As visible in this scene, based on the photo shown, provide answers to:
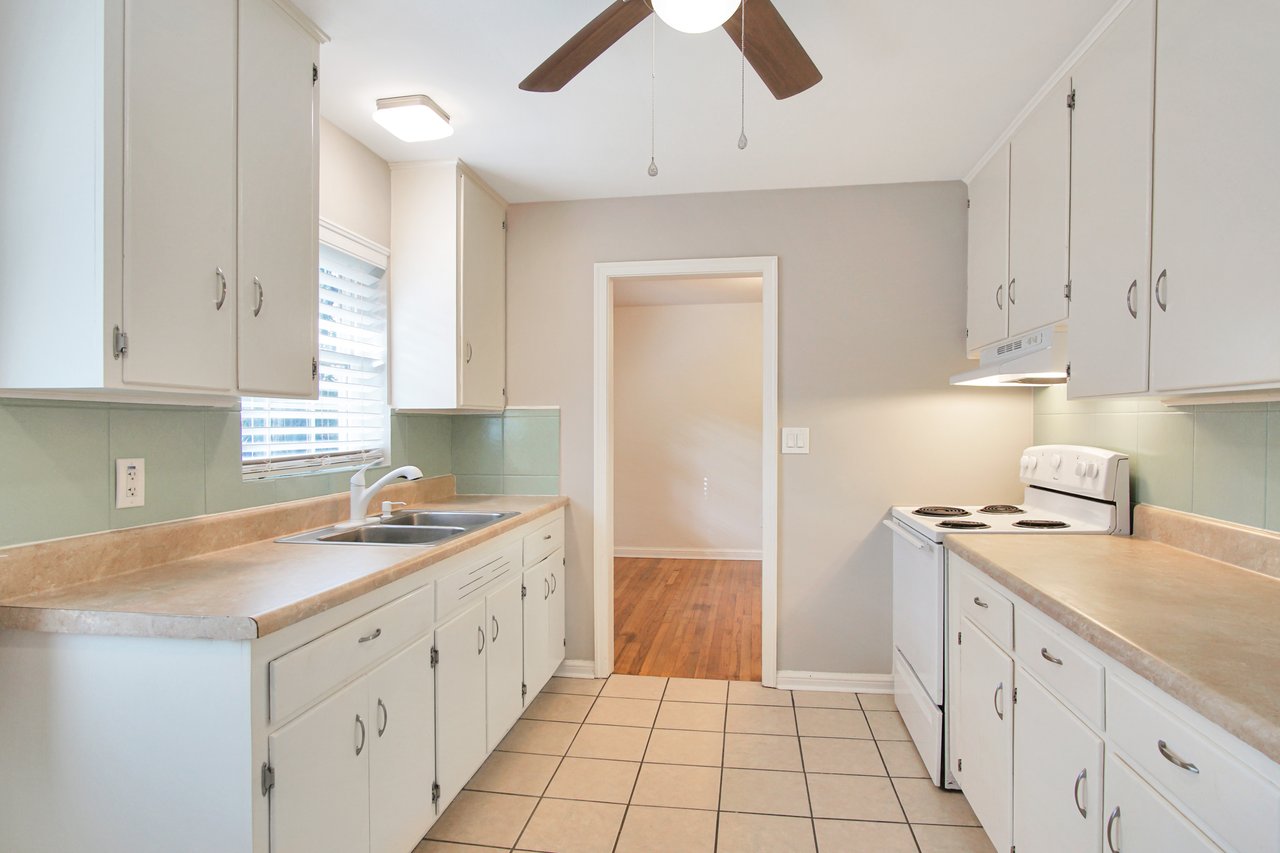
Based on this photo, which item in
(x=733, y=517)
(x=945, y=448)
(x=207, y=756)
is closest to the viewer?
(x=207, y=756)

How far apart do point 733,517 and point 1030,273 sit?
3806mm

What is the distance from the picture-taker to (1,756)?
4.19 feet

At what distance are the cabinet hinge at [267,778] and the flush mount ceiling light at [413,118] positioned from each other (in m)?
1.96

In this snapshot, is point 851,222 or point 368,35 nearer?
point 368,35

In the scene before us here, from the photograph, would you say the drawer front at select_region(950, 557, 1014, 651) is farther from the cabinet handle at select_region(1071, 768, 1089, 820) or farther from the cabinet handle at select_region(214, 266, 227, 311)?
the cabinet handle at select_region(214, 266, 227, 311)

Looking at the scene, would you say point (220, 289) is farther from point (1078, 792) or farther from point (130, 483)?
point (1078, 792)

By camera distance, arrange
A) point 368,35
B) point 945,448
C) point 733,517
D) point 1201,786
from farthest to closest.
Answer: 1. point 733,517
2. point 945,448
3. point 368,35
4. point 1201,786

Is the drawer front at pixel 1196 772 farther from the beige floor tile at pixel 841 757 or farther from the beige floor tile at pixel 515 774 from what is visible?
the beige floor tile at pixel 515 774

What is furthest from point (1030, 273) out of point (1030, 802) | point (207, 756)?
point (207, 756)

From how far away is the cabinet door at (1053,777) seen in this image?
1264mm

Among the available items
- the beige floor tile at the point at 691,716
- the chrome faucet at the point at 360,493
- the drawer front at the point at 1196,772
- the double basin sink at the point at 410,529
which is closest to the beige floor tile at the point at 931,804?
the beige floor tile at the point at 691,716

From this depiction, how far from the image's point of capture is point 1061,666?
55.3 inches

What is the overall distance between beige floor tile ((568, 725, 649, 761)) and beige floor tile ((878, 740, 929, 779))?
924 mm

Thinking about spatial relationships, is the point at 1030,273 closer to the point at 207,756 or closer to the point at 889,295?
the point at 889,295
